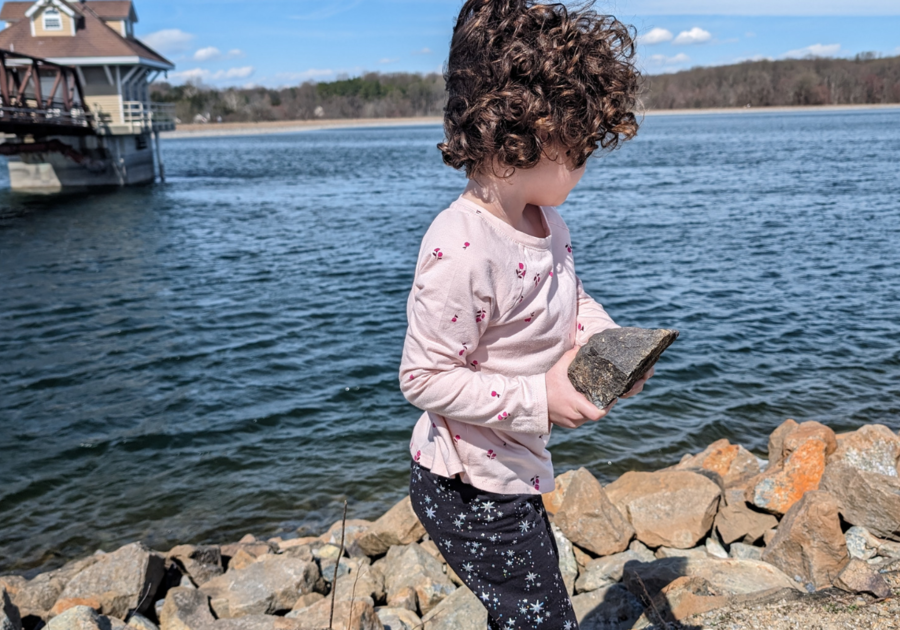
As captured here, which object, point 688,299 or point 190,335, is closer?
point 190,335

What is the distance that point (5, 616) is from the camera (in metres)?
3.62

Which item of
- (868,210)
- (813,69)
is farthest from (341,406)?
(813,69)

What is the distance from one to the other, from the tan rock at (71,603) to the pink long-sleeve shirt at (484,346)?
3.37 meters

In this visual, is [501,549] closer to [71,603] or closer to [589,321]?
[589,321]

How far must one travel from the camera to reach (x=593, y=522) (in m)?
4.57

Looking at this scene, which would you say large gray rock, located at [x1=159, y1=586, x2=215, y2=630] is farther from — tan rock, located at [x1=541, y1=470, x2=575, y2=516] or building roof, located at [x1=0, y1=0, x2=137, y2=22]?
building roof, located at [x1=0, y1=0, x2=137, y2=22]

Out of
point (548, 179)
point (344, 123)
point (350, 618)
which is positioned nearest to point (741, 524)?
point (350, 618)

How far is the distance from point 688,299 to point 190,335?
884cm

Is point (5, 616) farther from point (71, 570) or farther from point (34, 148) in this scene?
point (34, 148)

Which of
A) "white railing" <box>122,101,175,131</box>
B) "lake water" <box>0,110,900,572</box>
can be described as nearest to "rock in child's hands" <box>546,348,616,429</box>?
"lake water" <box>0,110,900,572</box>

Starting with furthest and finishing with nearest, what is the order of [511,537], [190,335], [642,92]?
1. [190,335]
2. [642,92]
3. [511,537]

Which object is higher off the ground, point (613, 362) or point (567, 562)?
point (613, 362)

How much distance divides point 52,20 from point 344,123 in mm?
114519

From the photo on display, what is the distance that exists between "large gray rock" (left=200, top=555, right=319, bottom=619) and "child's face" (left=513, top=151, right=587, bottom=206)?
334 centimetres
